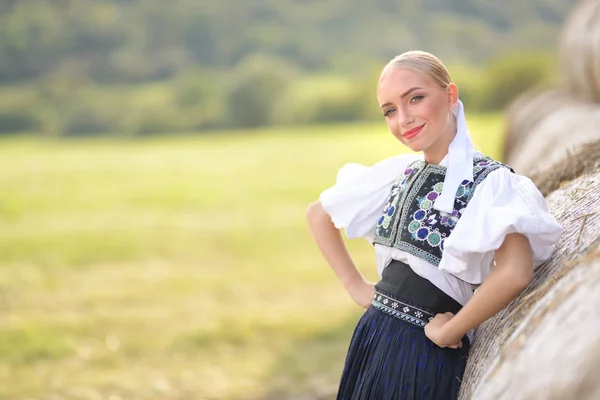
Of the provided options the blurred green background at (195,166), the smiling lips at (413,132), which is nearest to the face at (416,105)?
the smiling lips at (413,132)

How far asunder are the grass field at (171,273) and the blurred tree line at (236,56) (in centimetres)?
142

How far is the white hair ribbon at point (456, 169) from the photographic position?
122cm

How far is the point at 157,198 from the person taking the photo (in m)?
6.16

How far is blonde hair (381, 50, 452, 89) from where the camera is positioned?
1270mm

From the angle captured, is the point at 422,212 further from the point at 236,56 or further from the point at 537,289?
the point at 236,56

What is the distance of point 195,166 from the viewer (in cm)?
730

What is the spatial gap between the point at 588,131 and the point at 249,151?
605cm

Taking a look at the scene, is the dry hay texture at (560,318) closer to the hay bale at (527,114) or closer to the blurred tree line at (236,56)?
the hay bale at (527,114)

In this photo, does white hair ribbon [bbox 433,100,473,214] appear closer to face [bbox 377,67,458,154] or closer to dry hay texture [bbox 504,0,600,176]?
face [bbox 377,67,458,154]

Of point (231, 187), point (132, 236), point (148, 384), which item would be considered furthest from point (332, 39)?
point (148, 384)

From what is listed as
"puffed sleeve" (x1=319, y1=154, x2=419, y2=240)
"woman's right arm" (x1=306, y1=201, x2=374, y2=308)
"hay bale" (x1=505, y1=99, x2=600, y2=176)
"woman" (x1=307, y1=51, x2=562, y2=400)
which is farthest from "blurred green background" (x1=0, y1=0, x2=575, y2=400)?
"woman" (x1=307, y1=51, x2=562, y2=400)

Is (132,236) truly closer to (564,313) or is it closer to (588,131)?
(588,131)

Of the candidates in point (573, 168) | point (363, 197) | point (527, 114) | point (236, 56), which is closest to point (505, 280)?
point (363, 197)

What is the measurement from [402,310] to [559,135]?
1.27 metres
